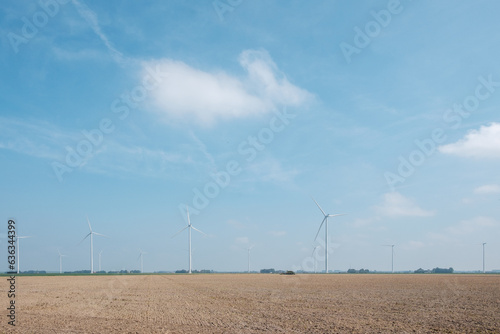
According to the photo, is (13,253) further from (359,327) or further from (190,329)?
(359,327)

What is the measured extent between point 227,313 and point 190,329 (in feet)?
19.6

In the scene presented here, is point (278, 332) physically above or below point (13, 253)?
below

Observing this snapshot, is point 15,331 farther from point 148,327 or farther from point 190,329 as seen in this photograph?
point 190,329

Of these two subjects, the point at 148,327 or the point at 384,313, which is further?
the point at 384,313

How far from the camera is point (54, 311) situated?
89.9ft

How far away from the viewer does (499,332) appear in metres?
19.0

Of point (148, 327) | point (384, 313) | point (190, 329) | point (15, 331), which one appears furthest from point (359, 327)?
point (15, 331)

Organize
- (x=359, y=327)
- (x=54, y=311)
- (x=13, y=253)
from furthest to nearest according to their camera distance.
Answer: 1. (x=54, y=311)
2. (x=13, y=253)
3. (x=359, y=327)

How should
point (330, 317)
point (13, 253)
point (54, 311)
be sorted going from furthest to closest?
point (54, 311), point (330, 317), point (13, 253)

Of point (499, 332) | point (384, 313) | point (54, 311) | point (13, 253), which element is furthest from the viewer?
point (54, 311)

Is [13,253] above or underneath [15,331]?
above

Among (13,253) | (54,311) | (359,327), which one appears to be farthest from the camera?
(54,311)

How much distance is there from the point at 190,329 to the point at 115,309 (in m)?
10.2

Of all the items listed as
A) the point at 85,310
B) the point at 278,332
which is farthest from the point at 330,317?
the point at 85,310
